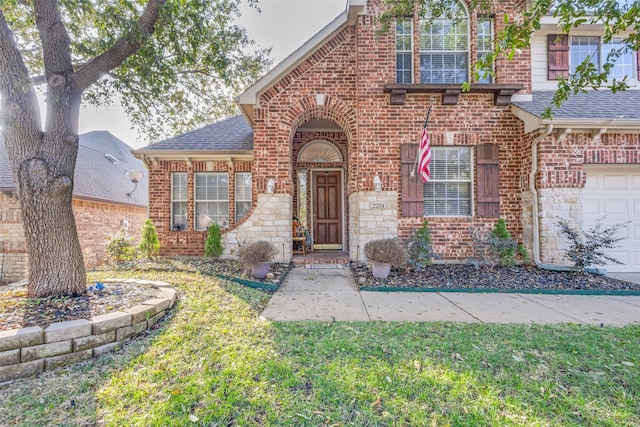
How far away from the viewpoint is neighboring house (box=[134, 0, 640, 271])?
20.4 feet

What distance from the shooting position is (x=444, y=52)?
6.80 metres

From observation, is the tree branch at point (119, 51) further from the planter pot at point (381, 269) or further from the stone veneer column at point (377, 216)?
the planter pot at point (381, 269)

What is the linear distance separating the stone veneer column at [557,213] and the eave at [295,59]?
5952 millimetres

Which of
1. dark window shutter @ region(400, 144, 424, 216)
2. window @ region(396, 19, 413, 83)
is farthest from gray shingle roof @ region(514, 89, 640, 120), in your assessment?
dark window shutter @ region(400, 144, 424, 216)

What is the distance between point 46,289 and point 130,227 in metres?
11.2

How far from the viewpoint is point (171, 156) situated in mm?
7840

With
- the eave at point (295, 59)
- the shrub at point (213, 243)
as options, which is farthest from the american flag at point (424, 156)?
the shrub at point (213, 243)

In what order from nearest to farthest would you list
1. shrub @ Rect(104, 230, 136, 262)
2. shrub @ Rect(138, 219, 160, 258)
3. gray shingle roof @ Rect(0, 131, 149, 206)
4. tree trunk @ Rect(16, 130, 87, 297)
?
tree trunk @ Rect(16, 130, 87, 297) → shrub @ Rect(104, 230, 136, 262) → shrub @ Rect(138, 219, 160, 258) → gray shingle roof @ Rect(0, 131, 149, 206)

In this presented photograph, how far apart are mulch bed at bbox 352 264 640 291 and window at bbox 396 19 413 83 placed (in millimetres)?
4581

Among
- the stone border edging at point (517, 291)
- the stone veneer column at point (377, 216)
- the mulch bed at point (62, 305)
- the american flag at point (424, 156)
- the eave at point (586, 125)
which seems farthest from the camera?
the stone veneer column at point (377, 216)

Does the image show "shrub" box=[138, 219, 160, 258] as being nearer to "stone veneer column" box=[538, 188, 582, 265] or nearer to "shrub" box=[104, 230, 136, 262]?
"shrub" box=[104, 230, 136, 262]

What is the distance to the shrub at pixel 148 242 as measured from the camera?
7035 millimetres

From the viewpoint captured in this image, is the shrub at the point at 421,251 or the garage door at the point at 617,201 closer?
the shrub at the point at 421,251

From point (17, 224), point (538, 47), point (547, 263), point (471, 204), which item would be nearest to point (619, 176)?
point (547, 263)
